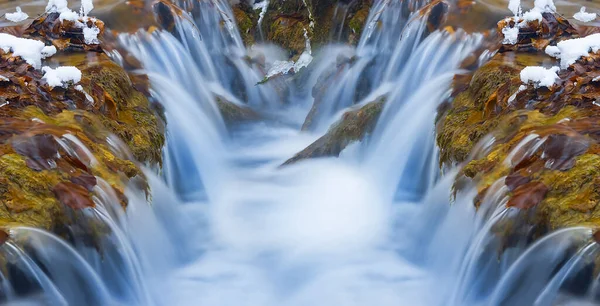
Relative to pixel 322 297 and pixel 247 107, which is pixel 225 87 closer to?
pixel 247 107

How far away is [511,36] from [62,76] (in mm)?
4851

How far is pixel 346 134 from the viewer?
33.1 ft

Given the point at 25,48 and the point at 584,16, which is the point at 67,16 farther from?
the point at 584,16

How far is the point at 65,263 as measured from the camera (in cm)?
577

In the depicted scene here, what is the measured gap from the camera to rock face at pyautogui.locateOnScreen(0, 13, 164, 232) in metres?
6.06

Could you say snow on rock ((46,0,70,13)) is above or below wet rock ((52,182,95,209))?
above

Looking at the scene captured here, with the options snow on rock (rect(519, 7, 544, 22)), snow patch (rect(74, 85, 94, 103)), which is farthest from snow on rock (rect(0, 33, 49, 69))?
snow on rock (rect(519, 7, 544, 22))

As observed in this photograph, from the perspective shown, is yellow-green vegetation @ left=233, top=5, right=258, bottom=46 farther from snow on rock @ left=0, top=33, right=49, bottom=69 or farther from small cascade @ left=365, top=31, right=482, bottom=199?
snow on rock @ left=0, top=33, right=49, bottom=69

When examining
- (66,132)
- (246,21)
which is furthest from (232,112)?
(66,132)

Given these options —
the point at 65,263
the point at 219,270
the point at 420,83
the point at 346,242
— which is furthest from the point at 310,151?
the point at 65,263

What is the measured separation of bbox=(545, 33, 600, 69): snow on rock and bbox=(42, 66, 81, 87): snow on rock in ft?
15.5

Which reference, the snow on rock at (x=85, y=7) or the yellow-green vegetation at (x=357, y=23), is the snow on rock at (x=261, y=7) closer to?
the yellow-green vegetation at (x=357, y=23)

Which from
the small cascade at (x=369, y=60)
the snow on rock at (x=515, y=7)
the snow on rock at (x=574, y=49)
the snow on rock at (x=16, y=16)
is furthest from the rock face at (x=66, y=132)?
the snow on rock at (x=515, y=7)

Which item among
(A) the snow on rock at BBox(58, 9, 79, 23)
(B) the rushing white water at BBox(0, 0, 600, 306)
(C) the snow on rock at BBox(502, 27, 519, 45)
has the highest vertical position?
(A) the snow on rock at BBox(58, 9, 79, 23)
